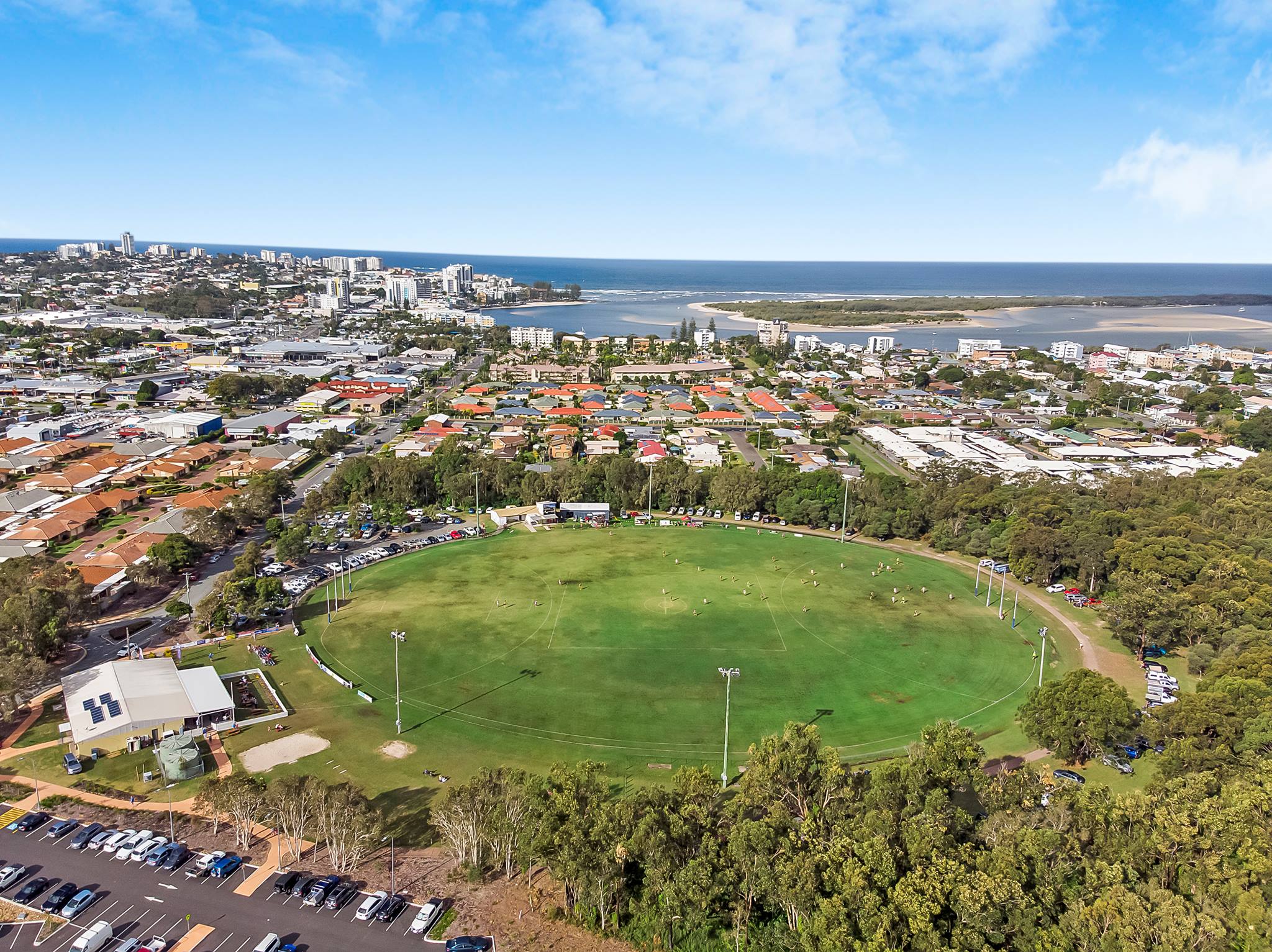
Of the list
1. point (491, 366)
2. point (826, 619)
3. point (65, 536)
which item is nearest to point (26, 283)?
point (491, 366)

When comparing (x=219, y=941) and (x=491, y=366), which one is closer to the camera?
(x=219, y=941)

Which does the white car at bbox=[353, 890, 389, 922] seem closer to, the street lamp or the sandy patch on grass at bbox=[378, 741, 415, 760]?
the street lamp

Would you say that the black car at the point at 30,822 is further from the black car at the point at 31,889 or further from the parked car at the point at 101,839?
the black car at the point at 31,889

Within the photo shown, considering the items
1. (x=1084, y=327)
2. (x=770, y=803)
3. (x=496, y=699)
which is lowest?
(x=496, y=699)

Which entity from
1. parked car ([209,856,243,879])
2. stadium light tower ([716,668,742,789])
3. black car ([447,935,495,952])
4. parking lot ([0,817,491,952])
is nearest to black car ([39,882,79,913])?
parking lot ([0,817,491,952])

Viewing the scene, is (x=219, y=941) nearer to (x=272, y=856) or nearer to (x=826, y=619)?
(x=272, y=856)

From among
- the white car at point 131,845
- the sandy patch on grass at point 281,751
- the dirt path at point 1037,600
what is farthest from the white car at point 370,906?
the dirt path at point 1037,600

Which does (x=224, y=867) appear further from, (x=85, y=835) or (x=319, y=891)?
(x=85, y=835)
